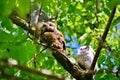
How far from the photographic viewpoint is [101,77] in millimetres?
2898

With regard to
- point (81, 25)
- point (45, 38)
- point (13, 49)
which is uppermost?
point (13, 49)

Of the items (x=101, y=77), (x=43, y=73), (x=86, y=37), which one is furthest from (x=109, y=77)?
(x=43, y=73)

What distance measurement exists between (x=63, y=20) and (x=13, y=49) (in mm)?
2558

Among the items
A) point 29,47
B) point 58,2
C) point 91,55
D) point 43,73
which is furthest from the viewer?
point 58,2

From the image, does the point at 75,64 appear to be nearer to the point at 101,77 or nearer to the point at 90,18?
the point at 101,77

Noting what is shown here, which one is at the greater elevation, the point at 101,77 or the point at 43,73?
the point at 43,73

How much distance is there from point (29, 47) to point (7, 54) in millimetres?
195

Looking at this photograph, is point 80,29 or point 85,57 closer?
point 85,57

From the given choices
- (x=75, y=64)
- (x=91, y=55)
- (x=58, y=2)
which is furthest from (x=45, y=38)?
(x=58, y=2)

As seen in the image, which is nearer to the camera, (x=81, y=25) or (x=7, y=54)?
(x=7, y=54)

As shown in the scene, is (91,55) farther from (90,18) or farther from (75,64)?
(90,18)

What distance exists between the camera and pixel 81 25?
4.36m

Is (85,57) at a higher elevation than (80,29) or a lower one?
higher

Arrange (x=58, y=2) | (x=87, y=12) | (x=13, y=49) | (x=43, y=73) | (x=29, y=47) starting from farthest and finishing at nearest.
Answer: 1. (x=87, y=12)
2. (x=58, y=2)
3. (x=29, y=47)
4. (x=13, y=49)
5. (x=43, y=73)
